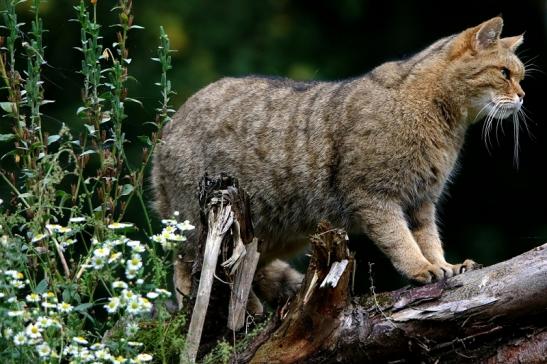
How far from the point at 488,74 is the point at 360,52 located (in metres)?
6.23

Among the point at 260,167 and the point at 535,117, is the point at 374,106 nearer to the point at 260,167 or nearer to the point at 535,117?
the point at 260,167

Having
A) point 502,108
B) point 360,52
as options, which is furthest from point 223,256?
point 360,52

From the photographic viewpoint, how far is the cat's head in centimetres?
577

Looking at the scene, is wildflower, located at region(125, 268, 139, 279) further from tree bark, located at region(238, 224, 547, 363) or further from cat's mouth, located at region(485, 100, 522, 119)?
cat's mouth, located at region(485, 100, 522, 119)

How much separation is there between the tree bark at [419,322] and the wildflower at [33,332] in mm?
1003

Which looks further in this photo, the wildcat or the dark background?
the dark background

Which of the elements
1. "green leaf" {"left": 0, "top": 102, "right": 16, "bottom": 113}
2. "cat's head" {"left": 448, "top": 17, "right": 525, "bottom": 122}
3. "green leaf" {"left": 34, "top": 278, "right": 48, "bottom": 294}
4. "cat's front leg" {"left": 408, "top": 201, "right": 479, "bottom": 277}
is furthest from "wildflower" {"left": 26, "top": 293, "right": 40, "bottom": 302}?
"cat's head" {"left": 448, "top": 17, "right": 525, "bottom": 122}

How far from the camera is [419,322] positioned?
4.59m

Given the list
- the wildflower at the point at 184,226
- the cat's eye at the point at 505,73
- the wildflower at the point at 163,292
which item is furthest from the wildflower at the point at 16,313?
the cat's eye at the point at 505,73

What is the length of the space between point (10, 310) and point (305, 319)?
117 cm

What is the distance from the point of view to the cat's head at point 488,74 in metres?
5.77

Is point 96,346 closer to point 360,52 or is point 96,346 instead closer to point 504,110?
point 504,110

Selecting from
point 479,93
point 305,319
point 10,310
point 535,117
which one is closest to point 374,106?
point 479,93

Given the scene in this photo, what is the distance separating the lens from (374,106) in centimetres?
580
